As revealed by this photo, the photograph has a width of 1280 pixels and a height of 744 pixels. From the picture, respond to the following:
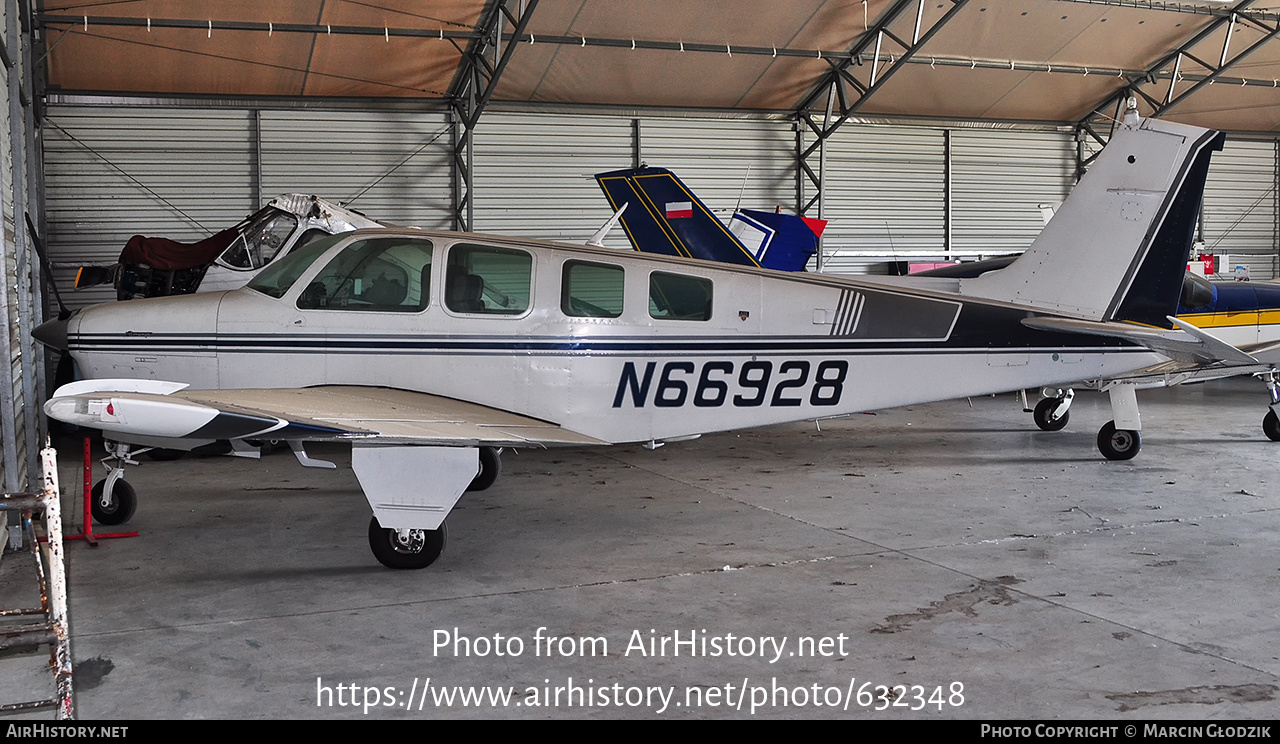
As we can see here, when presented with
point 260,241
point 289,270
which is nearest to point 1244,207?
point 260,241

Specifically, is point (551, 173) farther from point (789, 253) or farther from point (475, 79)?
point (789, 253)

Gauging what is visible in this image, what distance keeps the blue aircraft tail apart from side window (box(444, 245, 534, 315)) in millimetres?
6011

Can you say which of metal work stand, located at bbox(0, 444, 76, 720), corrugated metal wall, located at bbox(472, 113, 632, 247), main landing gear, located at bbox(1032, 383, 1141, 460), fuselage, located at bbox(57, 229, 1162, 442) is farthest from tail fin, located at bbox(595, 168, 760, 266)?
metal work stand, located at bbox(0, 444, 76, 720)

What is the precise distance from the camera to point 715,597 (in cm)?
514

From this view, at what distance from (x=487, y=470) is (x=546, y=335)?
6.72ft

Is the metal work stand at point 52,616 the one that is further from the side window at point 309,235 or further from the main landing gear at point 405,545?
the side window at point 309,235

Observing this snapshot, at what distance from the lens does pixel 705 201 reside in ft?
59.8

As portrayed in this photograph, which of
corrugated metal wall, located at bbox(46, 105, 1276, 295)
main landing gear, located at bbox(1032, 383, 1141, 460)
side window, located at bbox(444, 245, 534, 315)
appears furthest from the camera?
corrugated metal wall, located at bbox(46, 105, 1276, 295)

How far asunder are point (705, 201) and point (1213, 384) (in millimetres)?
10728

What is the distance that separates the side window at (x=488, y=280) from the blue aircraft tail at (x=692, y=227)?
6.01 m

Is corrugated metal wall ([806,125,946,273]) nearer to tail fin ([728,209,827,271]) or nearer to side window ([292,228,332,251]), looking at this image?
tail fin ([728,209,827,271])

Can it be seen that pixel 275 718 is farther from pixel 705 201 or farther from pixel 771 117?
pixel 771 117

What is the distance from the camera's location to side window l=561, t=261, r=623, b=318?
688 centimetres

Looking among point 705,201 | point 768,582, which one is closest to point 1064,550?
point 768,582
